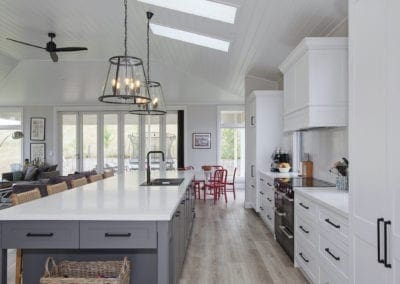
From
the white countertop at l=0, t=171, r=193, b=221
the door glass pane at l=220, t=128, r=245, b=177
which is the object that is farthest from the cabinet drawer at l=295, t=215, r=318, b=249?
the door glass pane at l=220, t=128, r=245, b=177

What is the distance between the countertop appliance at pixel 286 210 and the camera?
3559 mm

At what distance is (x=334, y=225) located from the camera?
7.73ft

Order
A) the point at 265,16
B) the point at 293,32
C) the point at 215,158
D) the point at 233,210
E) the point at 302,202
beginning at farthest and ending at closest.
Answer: the point at 215,158
the point at 233,210
the point at 293,32
the point at 265,16
the point at 302,202

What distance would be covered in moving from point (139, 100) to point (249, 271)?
2057 millimetres

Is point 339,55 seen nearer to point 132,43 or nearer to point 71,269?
point 71,269

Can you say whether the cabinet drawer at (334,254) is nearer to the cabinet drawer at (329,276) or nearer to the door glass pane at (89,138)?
the cabinet drawer at (329,276)

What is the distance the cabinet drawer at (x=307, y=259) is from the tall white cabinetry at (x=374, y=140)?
895mm

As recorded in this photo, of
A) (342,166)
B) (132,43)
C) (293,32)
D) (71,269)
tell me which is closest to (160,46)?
(132,43)

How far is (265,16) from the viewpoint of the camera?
3785mm

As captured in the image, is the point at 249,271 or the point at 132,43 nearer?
the point at 249,271

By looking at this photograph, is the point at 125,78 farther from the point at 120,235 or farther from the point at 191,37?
the point at 191,37

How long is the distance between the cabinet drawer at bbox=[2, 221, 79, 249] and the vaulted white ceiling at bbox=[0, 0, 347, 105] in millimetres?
2890

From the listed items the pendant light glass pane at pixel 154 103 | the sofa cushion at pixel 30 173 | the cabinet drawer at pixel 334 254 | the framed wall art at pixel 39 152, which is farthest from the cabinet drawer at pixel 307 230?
the framed wall art at pixel 39 152

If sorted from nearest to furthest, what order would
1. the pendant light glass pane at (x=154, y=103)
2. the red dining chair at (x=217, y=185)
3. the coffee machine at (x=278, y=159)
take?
the pendant light glass pane at (x=154, y=103)
the coffee machine at (x=278, y=159)
the red dining chair at (x=217, y=185)
